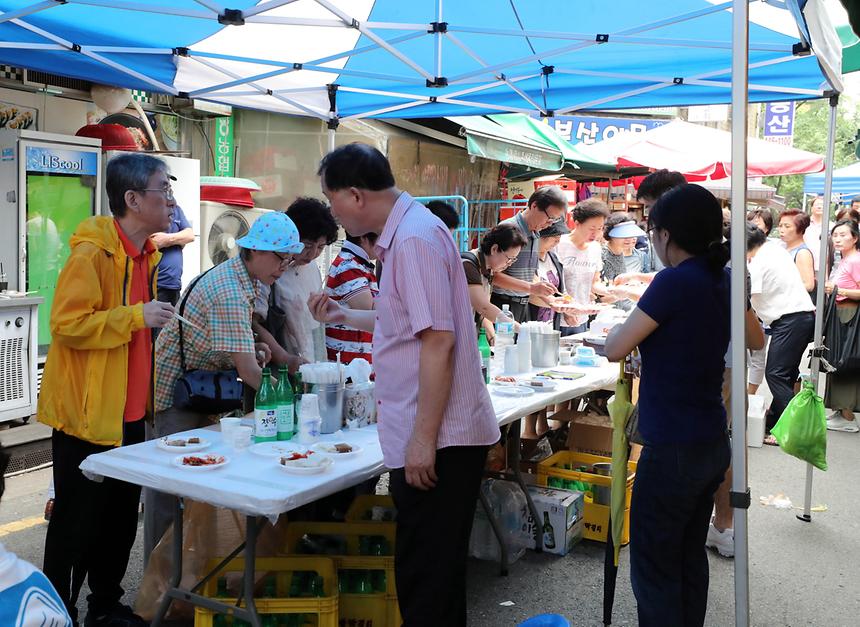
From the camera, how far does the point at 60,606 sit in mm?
1531

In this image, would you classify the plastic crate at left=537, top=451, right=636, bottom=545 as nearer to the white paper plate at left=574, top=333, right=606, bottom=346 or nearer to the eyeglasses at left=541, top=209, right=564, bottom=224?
the white paper plate at left=574, top=333, right=606, bottom=346

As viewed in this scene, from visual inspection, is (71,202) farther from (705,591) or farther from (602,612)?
(705,591)

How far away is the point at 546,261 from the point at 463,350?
4.52 meters

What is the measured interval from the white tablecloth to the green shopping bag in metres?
2.82

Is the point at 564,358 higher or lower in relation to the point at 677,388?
lower

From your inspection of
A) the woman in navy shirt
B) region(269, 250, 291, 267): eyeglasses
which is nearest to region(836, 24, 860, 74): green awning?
the woman in navy shirt

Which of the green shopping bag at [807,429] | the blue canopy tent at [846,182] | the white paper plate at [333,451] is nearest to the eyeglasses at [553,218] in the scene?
the green shopping bag at [807,429]

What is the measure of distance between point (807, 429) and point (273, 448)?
327 cm

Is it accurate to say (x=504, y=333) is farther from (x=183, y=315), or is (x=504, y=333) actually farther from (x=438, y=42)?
(x=183, y=315)

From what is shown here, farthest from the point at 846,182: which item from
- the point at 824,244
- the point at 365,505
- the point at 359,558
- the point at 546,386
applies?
the point at 359,558

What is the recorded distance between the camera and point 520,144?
1042cm

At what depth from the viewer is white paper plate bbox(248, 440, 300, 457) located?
307 centimetres

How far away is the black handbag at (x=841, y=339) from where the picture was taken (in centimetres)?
756

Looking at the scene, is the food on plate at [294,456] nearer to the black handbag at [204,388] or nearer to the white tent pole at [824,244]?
the black handbag at [204,388]
